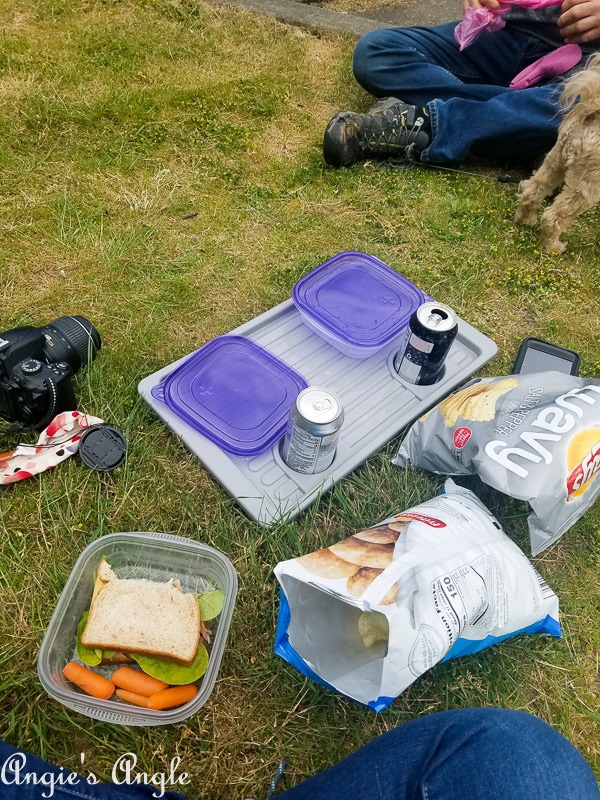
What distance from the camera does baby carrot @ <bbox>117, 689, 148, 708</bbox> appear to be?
38.9 inches

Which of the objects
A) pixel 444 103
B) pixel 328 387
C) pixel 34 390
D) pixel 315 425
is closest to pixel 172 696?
pixel 315 425

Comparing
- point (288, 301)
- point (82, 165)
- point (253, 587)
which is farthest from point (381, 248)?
point (253, 587)

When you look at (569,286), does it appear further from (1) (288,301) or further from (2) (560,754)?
(2) (560,754)

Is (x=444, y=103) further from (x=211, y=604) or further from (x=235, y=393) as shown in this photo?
(x=211, y=604)

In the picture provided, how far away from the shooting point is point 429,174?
2.31m

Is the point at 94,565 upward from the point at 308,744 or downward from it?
upward

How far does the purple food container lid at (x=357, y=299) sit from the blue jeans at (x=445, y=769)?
1.00m

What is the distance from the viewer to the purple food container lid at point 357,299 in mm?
1620

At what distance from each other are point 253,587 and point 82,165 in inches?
70.5

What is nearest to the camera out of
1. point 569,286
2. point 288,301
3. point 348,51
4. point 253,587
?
point 253,587

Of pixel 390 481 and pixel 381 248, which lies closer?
pixel 390 481

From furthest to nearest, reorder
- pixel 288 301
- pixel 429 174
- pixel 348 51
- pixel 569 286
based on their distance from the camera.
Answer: pixel 348 51, pixel 429 174, pixel 569 286, pixel 288 301

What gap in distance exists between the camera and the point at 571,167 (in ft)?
6.02

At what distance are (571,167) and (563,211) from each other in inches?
6.0
